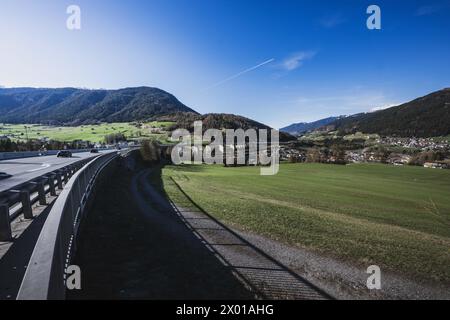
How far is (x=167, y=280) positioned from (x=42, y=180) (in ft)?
22.9

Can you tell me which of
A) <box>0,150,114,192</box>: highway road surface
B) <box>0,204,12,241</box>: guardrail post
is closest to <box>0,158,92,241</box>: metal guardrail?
<box>0,204,12,241</box>: guardrail post

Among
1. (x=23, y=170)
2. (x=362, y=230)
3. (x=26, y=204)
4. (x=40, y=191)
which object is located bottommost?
(x=362, y=230)

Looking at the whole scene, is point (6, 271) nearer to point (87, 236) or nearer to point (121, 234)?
point (87, 236)

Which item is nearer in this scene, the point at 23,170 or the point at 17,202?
the point at 17,202

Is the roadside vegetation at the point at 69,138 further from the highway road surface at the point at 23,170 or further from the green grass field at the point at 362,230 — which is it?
the green grass field at the point at 362,230

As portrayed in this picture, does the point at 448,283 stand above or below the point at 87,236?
below

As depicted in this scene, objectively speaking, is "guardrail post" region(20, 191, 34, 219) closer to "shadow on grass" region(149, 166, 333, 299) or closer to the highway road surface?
the highway road surface

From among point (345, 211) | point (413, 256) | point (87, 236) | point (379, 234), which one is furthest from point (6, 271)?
point (345, 211)

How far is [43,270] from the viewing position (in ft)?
10.9

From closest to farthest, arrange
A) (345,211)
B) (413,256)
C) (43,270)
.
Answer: (43,270), (413,256), (345,211)

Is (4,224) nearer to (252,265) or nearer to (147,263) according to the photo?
(147,263)

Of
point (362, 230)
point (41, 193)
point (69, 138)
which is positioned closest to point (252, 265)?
point (362, 230)

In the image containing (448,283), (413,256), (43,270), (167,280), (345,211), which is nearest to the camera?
Answer: (43,270)
